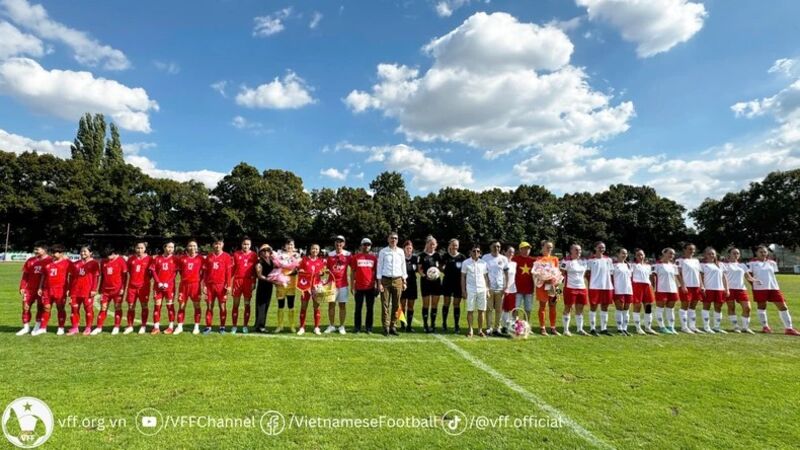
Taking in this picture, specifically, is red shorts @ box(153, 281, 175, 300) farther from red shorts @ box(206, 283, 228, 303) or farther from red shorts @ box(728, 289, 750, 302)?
red shorts @ box(728, 289, 750, 302)

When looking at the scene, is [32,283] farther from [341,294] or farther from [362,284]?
[362,284]

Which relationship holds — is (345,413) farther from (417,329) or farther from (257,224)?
(257,224)

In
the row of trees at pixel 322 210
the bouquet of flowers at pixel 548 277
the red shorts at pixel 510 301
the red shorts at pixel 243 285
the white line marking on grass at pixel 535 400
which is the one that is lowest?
the white line marking on grass at pixel 535 400

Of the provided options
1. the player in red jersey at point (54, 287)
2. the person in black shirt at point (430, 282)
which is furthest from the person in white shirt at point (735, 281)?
the player in red jersey at point (54, 287)

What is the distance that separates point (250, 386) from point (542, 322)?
22.8 feet

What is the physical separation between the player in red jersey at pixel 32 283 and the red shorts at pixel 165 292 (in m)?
2.32

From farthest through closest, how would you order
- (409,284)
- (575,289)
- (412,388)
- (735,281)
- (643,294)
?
(735,281) < (643,294) < (409,284) < (575,289) < (412,388)

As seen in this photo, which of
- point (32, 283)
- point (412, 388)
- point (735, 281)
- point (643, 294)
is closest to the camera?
point (412, 388)

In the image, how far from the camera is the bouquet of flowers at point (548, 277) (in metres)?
9.84

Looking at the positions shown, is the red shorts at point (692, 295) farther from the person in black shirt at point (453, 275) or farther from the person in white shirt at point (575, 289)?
the person in black shirt at point (453, 275)

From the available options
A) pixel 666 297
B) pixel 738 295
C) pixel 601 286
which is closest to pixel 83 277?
pixel 601 286

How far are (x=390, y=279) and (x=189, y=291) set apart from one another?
15.2ft

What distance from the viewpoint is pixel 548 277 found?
982cm

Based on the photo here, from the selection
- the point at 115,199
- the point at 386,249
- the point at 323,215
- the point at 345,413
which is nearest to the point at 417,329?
the point at 386,249
